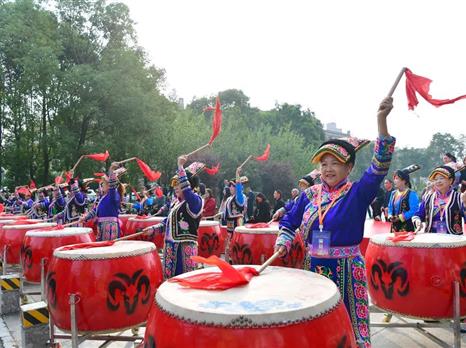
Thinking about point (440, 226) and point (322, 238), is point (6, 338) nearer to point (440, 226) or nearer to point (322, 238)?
point (322, 238)

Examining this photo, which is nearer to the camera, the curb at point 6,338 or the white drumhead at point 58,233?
the curb at point 6,338

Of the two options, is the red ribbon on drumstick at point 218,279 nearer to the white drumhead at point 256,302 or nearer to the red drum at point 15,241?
the white drumhead at point 256,302

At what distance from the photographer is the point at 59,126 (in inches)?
765

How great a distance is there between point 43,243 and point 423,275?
404 centimetres

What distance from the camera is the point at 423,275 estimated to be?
11.4ft

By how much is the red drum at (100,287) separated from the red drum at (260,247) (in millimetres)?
1989

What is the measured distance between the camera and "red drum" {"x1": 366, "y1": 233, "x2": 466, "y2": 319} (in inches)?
136

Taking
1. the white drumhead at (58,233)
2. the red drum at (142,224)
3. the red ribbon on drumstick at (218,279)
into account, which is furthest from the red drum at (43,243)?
the red ribbon on drumstick at (218,279)

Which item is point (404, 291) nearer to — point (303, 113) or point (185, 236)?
point (185, 236)

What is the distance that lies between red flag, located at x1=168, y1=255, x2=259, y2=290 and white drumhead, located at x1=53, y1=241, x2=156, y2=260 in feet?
4.44

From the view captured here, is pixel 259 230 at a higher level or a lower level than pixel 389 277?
higher

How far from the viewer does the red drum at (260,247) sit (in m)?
5.15

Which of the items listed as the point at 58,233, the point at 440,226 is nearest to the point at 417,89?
the point at 440,226

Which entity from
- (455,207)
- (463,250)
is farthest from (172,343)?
(455,207)
